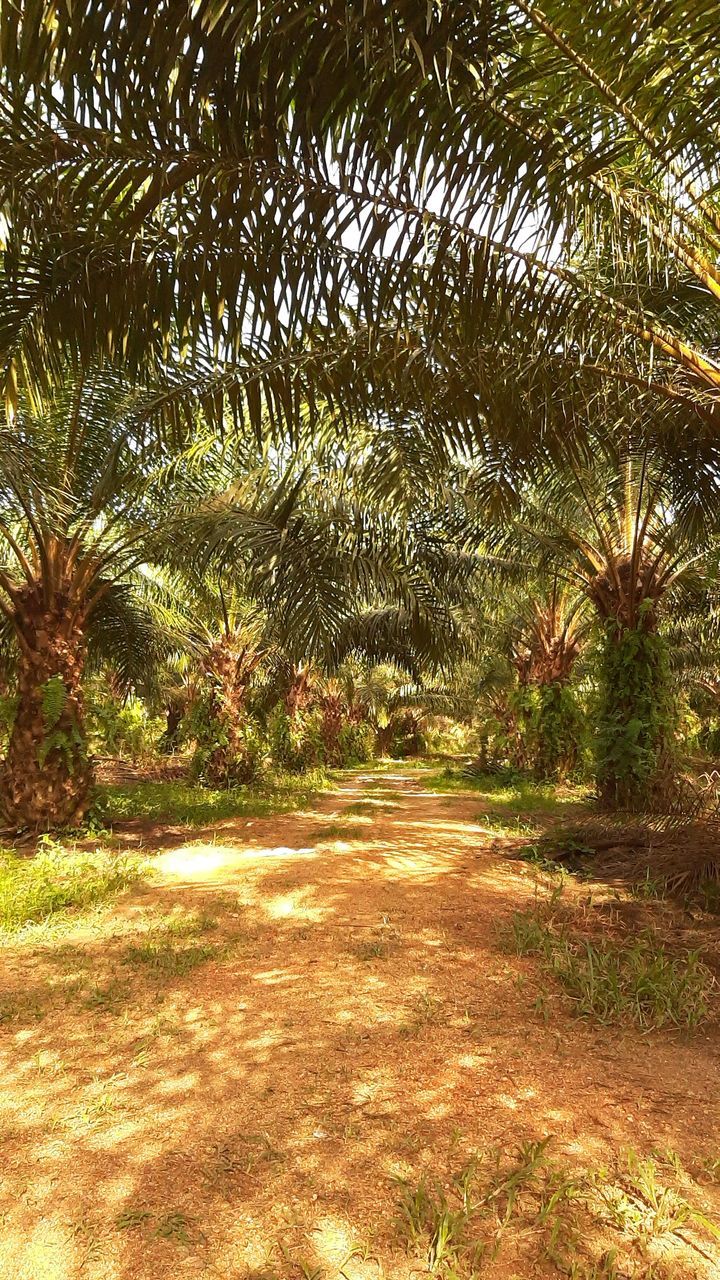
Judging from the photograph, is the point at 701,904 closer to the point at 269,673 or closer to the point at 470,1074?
the point at 470,1074

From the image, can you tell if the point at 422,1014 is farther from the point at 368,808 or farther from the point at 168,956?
the point at 368,808

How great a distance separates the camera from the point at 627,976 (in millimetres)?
3586

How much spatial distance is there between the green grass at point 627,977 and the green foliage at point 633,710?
4033 mm

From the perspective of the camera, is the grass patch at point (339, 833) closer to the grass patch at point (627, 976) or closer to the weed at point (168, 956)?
the weed at point (168, 956)

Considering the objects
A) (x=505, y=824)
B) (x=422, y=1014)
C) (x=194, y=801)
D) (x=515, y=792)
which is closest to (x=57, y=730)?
(x=194, y=801)

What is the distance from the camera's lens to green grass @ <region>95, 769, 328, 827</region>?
8852mm

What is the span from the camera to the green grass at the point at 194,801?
8.85m

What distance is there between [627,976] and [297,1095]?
71.5 inches

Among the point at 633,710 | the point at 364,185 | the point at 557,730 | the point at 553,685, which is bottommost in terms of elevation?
the point at 557,730

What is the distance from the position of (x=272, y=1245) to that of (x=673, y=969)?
2484 mm

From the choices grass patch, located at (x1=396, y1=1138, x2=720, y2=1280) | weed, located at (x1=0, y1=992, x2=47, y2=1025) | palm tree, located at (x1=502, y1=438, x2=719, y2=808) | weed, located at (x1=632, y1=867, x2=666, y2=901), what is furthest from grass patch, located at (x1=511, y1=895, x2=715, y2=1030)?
palm tree, located at (x1=502, y1=438, x2=719, y2=808)

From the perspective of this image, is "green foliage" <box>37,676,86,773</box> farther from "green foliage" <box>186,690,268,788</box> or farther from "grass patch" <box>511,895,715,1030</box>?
"grass patch" <box>511,895,715,1030</box>

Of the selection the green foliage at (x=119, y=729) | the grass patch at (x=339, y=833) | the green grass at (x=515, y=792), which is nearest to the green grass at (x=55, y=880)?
the grass patch at (x=339, y=833)

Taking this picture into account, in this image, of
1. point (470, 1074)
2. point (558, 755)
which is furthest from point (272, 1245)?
point (558, 755)
